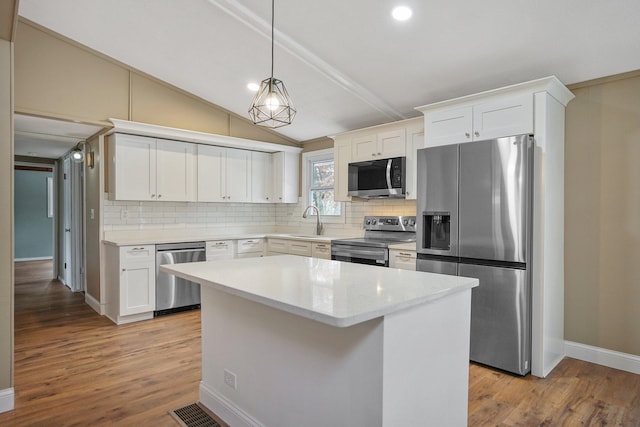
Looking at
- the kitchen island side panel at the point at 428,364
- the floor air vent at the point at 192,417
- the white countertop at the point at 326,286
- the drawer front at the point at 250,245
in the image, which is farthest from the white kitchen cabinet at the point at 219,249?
the kitchen island side panel at the point at 428,364

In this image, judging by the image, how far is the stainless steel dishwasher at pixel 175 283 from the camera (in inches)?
170

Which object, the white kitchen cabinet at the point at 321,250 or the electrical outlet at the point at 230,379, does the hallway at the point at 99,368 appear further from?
the white kitchen cabinet at the point at 321,250

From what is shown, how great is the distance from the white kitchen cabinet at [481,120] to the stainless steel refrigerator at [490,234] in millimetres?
137

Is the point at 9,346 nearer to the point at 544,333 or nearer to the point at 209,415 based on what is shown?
the point at 209,415

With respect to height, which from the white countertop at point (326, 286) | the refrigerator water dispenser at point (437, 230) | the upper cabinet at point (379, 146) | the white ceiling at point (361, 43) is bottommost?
the white countertop at point (326, 286)

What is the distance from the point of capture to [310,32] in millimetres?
3154

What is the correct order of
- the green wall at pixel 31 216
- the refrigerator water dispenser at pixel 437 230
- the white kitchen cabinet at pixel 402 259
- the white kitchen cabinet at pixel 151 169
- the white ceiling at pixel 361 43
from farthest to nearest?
the green wall at pixel 31 216 < the white kitchen cabinet at pixel 151 169 < the white kitchen cabinet at pixel 402 259 < the refrigerator water dispenser at pixel 437 230 < the white ceiling at pixel 361 43

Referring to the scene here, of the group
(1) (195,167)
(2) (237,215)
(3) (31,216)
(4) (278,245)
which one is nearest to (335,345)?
(4) (278,245)

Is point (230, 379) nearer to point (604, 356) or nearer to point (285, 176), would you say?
point (604, 356)

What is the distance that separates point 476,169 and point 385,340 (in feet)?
6.68

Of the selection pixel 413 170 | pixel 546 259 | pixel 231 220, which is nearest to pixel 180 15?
pixel 413 170

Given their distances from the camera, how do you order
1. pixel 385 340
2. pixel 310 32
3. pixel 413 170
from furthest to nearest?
pixel 413 170
pixel 310 32
pixel 385 340

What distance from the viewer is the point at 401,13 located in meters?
2.71

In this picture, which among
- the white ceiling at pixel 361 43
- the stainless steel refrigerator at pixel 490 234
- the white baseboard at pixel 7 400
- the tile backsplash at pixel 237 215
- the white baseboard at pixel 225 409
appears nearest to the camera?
the white baseboard at pixel 225 409
